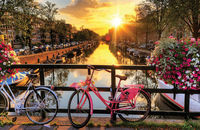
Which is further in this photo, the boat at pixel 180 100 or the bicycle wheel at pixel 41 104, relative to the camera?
the boat at pixel 180 100

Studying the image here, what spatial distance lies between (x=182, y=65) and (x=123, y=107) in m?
1.44

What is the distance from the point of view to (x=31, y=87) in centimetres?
362

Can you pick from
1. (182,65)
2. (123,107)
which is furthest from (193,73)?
(123,107)

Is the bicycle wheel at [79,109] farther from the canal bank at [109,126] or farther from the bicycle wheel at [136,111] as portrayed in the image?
the bicycle wheel at [136,111]

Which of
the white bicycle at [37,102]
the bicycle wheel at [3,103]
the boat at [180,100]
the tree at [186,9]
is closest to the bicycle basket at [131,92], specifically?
the white bicycle at [37,102]

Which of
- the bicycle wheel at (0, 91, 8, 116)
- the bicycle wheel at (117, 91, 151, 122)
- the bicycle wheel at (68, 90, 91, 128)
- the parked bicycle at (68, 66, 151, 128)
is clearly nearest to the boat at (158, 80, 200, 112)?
the bicycle wheel at (117, 91, 151, 122)

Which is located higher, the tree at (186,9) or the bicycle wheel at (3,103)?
the tree at (186,9)

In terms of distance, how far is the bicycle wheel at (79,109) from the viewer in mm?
3438

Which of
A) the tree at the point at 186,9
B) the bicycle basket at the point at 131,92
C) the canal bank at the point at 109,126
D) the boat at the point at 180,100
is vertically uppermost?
the tree at the point at 186,9

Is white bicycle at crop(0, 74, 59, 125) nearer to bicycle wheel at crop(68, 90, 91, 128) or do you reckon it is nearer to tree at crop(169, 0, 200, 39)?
bicycle wheel at crop(68, 90, 91, 128)

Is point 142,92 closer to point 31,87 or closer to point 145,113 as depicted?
point 145,113

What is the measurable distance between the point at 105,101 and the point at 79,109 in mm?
550

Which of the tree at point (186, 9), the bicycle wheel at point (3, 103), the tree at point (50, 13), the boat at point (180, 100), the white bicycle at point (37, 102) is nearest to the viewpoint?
the white bicycle at point (37, 102)

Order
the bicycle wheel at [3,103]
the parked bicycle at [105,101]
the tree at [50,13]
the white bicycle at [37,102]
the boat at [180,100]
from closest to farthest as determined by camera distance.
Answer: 1. the parked bicycle at [105,101]
2. the white bicycle at [37,102]
3. the bicycle wheel at [3,103]
4. the boat at [180,100]
5. the tree at [50,13]
